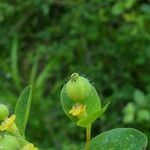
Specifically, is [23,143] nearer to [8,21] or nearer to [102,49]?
[102,49]

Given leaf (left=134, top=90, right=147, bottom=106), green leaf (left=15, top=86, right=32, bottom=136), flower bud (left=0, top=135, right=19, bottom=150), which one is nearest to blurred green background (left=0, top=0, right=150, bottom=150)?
leaf (left=134, top=90, right=147, bottom=106)

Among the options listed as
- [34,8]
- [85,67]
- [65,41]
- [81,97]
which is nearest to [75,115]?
[81,97]

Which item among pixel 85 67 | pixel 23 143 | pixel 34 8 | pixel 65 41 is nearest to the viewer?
pixel 23 143

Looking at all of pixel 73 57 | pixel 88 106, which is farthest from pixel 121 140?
pixel 73 57

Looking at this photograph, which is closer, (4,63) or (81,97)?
(81,97)

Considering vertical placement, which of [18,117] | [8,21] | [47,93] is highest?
[18,117]

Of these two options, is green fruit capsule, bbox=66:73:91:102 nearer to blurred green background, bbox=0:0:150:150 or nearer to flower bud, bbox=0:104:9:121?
flower bud, bbox=0:104:9:121

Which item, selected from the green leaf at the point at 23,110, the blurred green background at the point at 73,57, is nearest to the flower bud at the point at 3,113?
the green leaf at the point at 23,110

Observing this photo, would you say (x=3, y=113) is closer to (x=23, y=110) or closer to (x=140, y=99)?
(x=23, y=110)
